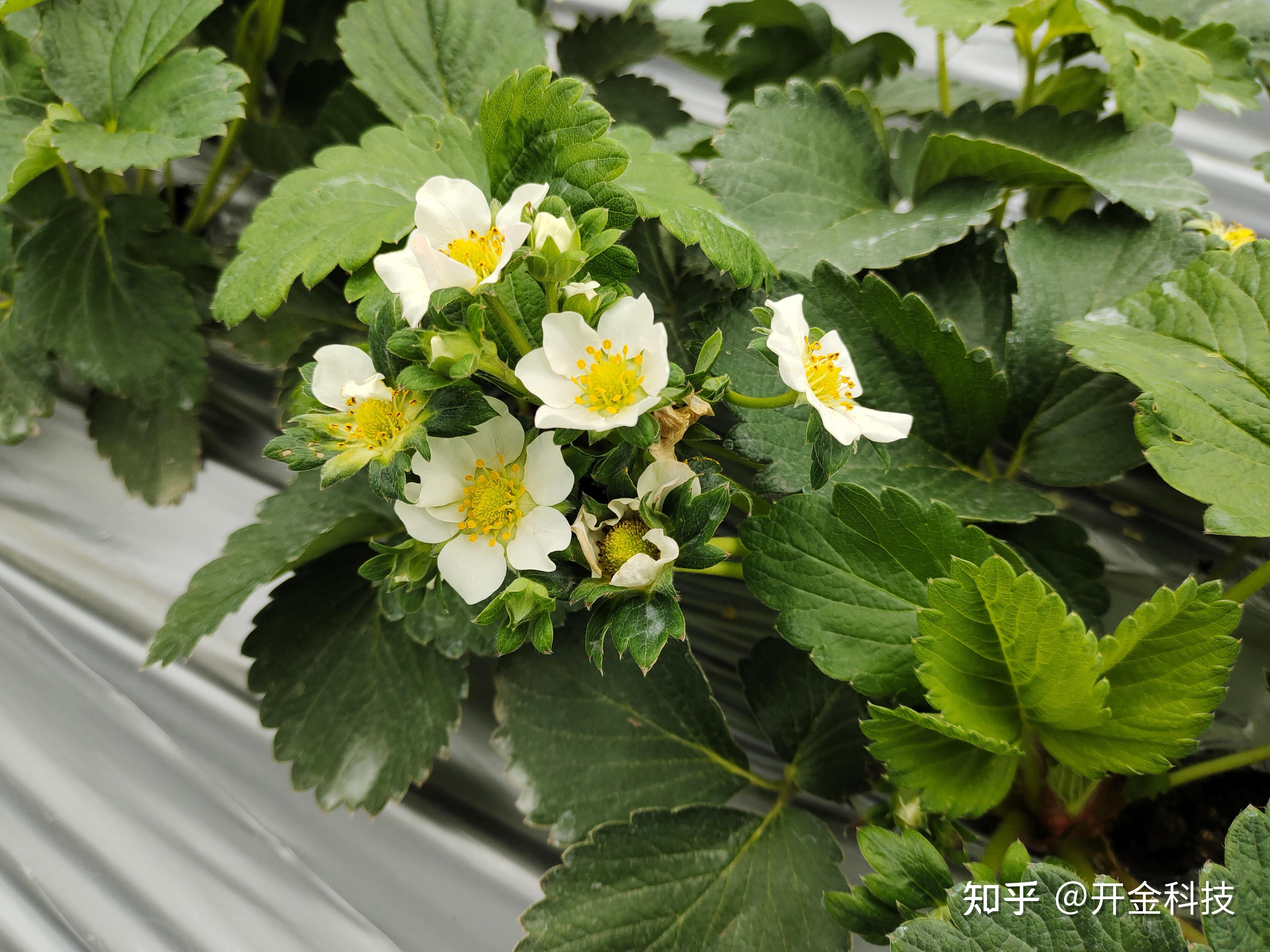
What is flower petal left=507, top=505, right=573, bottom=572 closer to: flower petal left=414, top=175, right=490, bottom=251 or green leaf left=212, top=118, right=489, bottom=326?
flower petal left=414, top=175, right=490, bottom=251

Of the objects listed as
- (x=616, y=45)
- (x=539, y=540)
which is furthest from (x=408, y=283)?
(x=616, y=45)

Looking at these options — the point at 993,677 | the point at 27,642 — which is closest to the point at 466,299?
the point at 993,677

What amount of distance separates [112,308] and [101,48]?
0.26m

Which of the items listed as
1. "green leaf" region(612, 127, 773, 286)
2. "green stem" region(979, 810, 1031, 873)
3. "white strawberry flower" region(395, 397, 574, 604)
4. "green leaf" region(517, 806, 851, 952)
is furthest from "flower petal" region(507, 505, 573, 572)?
"green stem" region(979, 810, 1031, 873)

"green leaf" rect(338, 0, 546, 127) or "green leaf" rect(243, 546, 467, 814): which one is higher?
"green leaf" rect(338, 0, 546, 127)

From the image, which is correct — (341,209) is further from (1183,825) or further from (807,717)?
(1183,825)

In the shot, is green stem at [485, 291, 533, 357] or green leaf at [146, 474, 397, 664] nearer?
green stem at [485, 291, 533, 357]

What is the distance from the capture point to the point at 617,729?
77 cm

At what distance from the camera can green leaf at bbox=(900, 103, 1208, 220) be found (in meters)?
0.74

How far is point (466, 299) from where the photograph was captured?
449 millimetres

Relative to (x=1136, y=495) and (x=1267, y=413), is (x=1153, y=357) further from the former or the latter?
(x=1136, y=495)

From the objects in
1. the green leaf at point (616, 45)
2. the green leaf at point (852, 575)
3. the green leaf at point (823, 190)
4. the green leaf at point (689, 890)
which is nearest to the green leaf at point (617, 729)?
the green leaf at point (689, 890)

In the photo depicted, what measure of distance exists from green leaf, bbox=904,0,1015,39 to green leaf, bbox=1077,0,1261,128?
7 centimetres

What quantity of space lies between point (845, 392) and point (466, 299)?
8.9 inches
